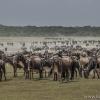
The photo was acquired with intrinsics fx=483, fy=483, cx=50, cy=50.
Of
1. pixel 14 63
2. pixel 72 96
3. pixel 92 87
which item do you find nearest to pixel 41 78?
pixel 14 63

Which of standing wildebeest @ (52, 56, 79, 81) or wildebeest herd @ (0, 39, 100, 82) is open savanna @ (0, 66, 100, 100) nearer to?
standing wildebeest @ (52, 56, 79, 81)

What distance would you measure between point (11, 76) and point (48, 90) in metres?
9.08

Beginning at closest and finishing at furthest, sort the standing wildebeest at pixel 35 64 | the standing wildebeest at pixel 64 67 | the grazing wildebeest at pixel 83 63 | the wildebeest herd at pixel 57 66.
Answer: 1. the standing wildebeest at pixel 64 67
2. the wildebeest herd at pixel 57 66
3. the standing wildebeest at pixel 35 64
4. the grazing wildebeest at pixel 83 63

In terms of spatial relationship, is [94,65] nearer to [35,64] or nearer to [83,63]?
[83,63]

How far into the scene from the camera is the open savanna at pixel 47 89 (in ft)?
81.3

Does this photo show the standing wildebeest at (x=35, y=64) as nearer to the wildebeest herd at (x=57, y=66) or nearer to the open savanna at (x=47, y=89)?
the wildebeest herd at (x=57, y=66)

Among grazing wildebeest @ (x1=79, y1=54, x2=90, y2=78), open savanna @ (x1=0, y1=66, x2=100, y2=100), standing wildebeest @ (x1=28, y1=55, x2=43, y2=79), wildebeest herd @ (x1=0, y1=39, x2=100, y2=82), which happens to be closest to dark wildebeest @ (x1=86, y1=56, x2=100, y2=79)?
wildebeest herd @ (x1=0, y1=39, x2=100, y2=82)

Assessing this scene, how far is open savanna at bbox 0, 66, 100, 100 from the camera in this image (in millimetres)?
24778

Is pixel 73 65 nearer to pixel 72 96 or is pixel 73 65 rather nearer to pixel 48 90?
pixel 48 90

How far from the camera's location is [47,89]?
90.0 ft

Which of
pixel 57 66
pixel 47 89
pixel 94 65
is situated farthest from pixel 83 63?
pixel 47 89

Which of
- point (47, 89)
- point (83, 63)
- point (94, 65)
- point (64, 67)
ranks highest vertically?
point (64, 67)

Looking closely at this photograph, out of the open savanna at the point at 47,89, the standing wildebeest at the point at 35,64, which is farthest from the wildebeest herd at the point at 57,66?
the open savanna at the point at 47,89

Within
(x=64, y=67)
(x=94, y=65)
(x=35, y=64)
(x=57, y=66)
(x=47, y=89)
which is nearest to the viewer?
(x=47, y=89)
